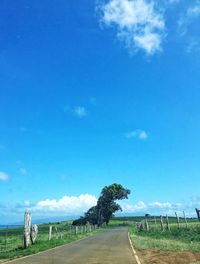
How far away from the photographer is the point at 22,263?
59.2ft

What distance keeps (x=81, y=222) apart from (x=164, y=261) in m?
97.4

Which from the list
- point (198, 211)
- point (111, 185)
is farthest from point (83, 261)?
point (111, 185)

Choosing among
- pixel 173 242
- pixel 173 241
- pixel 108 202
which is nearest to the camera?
pixel 173 242

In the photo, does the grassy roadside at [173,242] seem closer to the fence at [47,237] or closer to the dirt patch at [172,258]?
the dirt patch at [172,258]

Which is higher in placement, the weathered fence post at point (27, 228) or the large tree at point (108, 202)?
the large tree at point (108, 202)

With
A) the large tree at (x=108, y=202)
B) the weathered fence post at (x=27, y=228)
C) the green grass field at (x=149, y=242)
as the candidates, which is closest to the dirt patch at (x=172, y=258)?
the green grass field at (x=149, y=242)

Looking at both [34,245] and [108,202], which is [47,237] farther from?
[108,202]

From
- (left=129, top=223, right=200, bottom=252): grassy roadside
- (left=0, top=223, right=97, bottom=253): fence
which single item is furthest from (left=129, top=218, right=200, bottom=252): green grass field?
(left=0, top=223, right=97, bottom=253): fence

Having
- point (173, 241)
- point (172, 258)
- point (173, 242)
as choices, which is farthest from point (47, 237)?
point (172, 258)

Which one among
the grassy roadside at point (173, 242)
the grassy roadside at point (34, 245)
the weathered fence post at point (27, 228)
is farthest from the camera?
the weathered fence post at point (27, 228)

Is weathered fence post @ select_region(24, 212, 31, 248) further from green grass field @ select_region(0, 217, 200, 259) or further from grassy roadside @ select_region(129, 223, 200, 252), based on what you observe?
grassy roadside @ select_region(129, 223, 200, 252)

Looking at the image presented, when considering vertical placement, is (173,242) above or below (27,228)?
below

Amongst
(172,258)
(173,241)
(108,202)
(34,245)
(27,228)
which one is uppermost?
(108,202)

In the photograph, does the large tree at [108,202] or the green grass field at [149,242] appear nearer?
the green grass field at [149,242]
